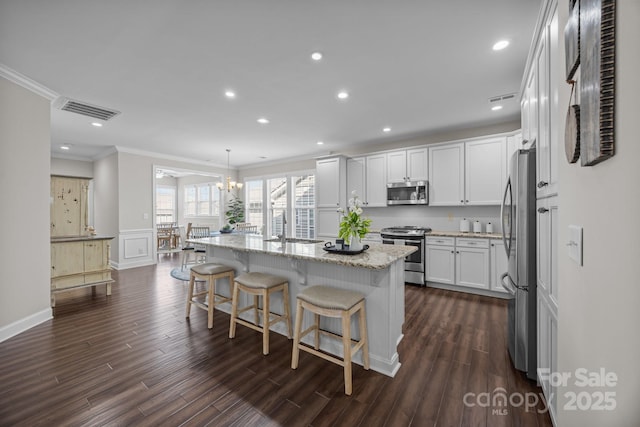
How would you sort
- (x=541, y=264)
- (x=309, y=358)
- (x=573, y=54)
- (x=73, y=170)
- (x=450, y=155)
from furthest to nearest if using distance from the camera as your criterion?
1. (x=73, y=170)
2. (x=450, y=155)
3. (x=309, y=358)
4. (x=541, y=264)
5. (x=573, y=54)

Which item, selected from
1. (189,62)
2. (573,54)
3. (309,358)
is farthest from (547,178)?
(189,62)

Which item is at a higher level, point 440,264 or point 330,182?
point 330,182

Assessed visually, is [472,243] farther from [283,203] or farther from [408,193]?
[283,203]

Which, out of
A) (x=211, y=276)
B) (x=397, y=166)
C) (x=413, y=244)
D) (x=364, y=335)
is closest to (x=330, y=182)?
(x=397, y=166)

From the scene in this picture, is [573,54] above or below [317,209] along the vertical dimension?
above

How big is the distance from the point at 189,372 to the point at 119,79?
3.13 metres

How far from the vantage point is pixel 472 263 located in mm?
3990

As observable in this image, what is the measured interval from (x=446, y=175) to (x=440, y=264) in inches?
60.9

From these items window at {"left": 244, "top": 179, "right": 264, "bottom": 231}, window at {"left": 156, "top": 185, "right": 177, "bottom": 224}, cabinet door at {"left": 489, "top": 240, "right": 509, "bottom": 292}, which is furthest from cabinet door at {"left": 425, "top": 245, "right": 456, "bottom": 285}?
window at {"left": 156, "top": 185, "right": 177, "bottom": 224}

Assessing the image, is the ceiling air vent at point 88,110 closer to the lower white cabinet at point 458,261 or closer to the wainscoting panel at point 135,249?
the wainscoting panel at point 135,249

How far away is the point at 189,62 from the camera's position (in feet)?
8.32

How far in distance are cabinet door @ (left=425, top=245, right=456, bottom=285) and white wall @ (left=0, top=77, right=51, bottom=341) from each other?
5.34 metres

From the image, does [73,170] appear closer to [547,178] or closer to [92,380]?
[92,380]

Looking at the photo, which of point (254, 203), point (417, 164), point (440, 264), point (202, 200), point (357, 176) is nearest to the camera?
point (440, 264)
